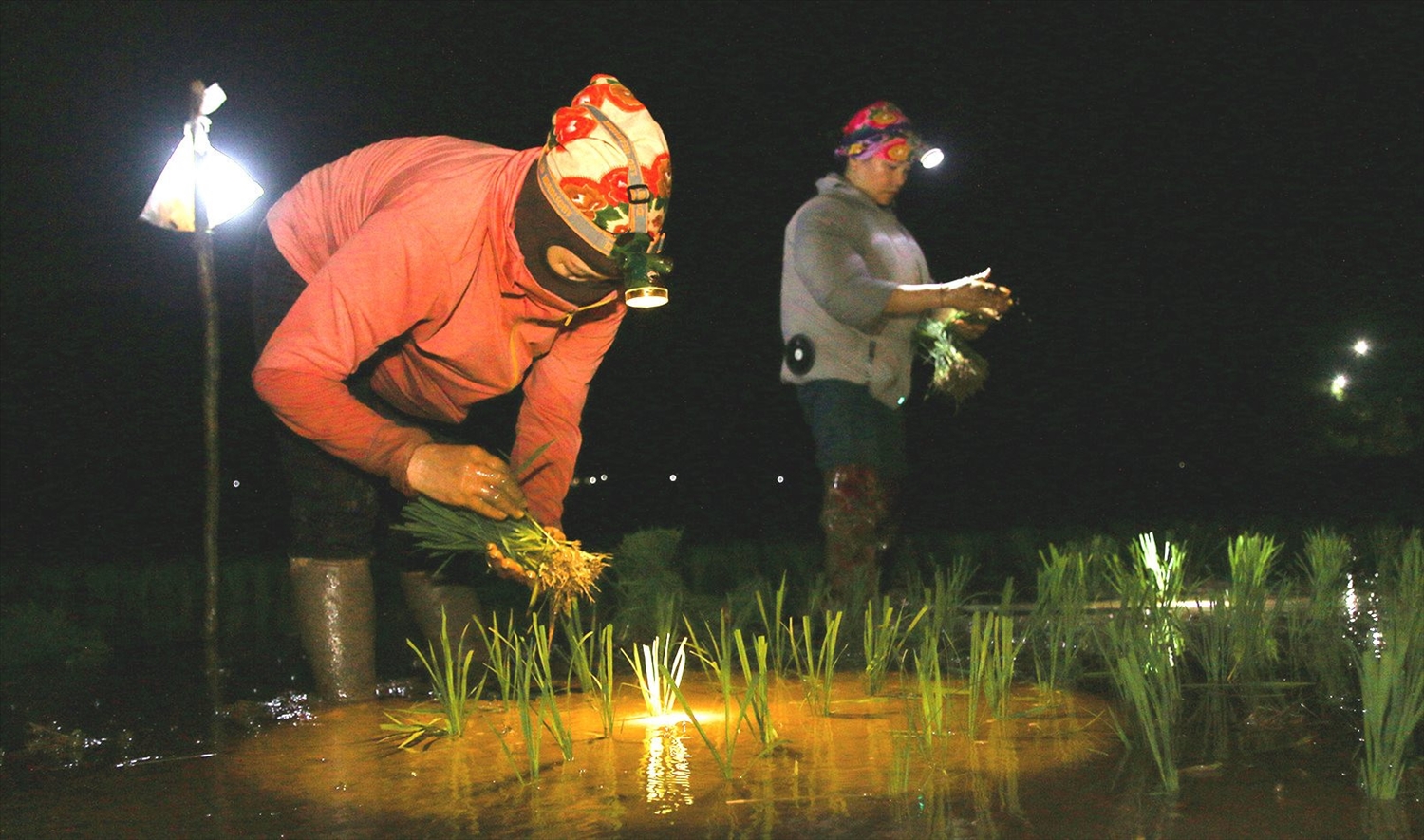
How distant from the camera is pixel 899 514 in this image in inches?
183

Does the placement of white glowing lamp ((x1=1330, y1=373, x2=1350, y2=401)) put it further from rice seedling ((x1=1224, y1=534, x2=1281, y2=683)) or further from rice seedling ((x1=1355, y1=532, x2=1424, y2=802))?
rice seedling ((x1=1355, y1=532, x2=1424, y2=802))

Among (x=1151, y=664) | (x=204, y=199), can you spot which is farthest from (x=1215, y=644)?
(x=204, y=199)

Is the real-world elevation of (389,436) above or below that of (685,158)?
below

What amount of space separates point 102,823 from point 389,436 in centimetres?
104

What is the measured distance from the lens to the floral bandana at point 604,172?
9.01ft

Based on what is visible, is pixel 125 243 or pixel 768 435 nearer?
pixel 125 243

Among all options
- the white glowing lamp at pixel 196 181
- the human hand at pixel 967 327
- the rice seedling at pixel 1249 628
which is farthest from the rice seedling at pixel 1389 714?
the white glowing lamp at pixel 196 181

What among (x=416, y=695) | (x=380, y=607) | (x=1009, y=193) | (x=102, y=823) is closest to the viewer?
(x=102, y=823)

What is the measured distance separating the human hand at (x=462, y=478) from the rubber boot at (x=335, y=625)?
0.53 meters

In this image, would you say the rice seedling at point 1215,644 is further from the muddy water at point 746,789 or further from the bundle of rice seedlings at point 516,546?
the bundle of rice seedlings at point 516,546

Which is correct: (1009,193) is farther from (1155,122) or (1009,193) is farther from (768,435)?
(768,435)

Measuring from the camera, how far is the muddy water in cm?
169

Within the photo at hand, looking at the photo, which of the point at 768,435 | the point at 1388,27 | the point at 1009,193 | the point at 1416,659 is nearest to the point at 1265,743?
the point at 1416,659

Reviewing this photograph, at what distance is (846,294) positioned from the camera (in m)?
4.55
